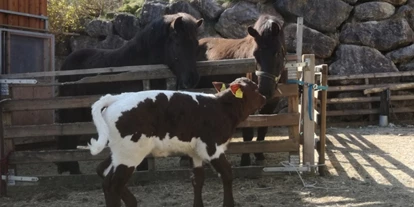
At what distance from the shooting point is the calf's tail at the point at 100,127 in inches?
160

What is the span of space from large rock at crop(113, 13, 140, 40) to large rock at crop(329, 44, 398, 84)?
6.43 metres

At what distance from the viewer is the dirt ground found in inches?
202

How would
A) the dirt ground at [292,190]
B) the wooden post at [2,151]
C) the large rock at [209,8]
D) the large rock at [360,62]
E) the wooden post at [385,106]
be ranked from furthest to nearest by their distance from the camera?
the large rock at [209,8] < the large rock at [360,62] < the wooden post at [385,106] < the wooden post at [2,151] < the dirt ground at [292,190]

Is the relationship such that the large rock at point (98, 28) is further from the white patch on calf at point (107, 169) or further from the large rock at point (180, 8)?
the white patch on calf at point (107, 169)

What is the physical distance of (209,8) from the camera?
1416cm

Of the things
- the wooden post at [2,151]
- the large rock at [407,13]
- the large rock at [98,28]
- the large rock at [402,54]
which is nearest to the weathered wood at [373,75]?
the large rock at [402,54]

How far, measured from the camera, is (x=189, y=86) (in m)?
6.05

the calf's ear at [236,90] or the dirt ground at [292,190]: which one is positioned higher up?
the calf's ear at [236,90]

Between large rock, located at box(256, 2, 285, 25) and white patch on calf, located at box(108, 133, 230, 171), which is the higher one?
large rock, located at box(256, 2, 285, 25)

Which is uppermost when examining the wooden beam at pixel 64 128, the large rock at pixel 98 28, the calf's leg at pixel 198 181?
the large rock at pixel 98 28

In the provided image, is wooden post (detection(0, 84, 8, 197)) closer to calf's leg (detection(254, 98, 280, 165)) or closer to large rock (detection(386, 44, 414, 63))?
calf's leg (detection(254, 98, 280, 165))

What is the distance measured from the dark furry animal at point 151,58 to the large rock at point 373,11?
28.6ft

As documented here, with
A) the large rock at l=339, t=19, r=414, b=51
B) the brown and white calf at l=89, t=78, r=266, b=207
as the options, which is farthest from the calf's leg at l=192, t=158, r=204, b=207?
the large rock at l=339, t=19, r=414, b=51

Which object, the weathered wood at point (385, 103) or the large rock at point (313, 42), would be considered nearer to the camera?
the weathered wood at point (385, 103)
